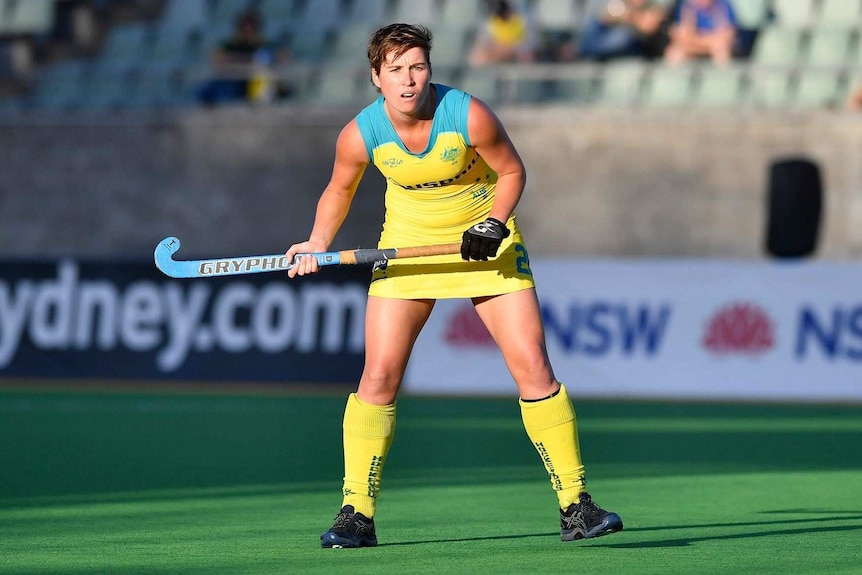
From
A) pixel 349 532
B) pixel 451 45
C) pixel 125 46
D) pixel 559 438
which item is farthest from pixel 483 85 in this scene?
pixel 349 532

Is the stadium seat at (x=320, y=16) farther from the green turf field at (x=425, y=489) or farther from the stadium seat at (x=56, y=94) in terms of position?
the green turf field at (x=425, y=489)

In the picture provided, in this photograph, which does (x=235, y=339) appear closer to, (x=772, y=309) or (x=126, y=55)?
(x=772, y=309)

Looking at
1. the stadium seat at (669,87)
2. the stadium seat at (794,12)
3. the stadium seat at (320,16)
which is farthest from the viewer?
the stadium seat at (320,16)

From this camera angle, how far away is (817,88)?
766 inches

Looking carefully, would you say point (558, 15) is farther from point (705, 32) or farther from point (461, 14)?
point (705, 32)

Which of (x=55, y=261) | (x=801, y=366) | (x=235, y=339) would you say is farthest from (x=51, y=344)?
(x=801, y=366)

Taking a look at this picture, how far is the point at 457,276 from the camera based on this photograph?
7.10m

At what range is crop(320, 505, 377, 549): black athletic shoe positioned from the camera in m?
6.88

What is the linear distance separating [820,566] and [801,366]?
9.91 metres

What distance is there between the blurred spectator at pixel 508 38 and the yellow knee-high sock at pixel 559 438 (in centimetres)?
1327

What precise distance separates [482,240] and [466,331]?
1002 cm

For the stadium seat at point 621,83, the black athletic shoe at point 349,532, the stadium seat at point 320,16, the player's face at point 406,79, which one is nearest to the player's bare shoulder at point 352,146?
the player's face at point 406,79

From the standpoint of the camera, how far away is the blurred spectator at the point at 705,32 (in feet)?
63.5

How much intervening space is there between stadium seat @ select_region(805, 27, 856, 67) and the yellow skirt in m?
13.4
